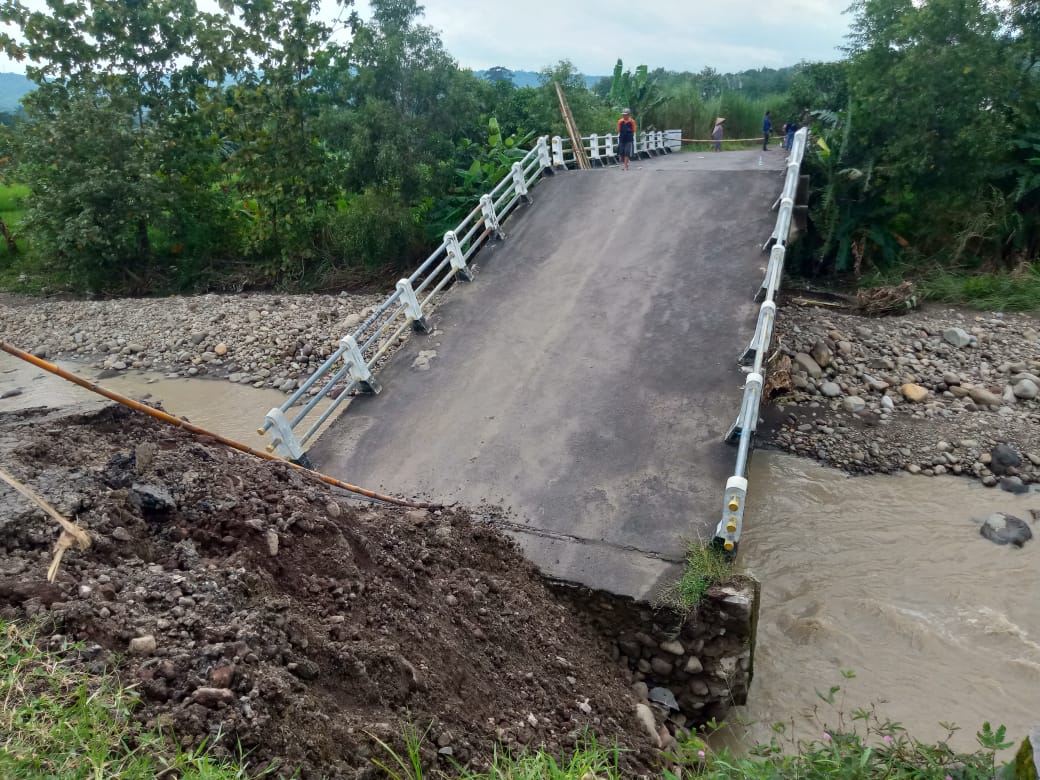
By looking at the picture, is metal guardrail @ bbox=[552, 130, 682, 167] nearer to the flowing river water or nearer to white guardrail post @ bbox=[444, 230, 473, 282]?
A: white guardrail post @ bbox=[444, 230, 473, 282]

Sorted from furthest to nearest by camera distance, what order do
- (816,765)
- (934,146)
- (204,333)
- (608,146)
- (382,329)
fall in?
(608,146), (204,333), (934,146), (382,329), (816,765)

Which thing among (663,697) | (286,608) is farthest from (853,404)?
(286,608)

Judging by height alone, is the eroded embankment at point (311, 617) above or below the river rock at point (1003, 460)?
above

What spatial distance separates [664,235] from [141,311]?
12.9 m

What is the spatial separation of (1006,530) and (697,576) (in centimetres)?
505

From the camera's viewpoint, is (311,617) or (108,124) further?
(108,124)

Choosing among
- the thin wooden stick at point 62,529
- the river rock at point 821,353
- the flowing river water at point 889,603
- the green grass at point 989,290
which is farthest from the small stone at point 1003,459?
the thin wooden stick at point 62,529

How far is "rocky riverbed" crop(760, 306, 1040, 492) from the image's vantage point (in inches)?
361

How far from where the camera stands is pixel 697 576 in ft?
17.0

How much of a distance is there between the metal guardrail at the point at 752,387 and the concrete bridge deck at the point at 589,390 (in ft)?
0.73

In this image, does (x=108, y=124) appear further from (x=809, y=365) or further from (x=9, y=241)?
(x=809, y=365)

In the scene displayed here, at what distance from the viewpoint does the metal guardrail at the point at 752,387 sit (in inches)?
211

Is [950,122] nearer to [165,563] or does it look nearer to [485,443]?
[485,443]

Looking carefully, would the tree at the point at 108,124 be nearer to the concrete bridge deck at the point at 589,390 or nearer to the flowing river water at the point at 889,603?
the concrete bridge deck at the point at 589,390
